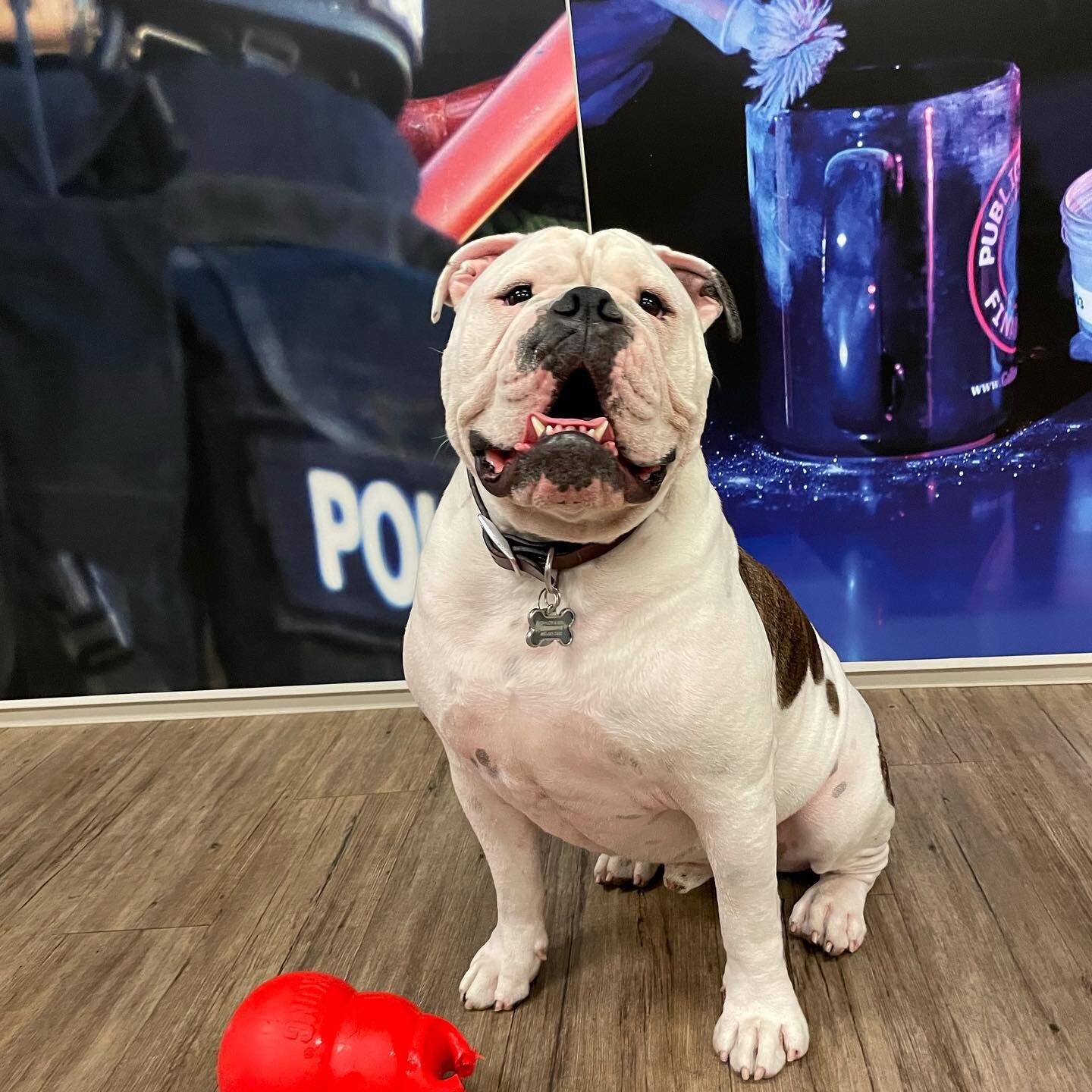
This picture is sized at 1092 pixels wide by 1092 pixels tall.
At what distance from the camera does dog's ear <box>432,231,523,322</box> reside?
1.42m

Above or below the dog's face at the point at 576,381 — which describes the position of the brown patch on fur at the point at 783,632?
below

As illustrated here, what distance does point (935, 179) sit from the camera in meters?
2.57

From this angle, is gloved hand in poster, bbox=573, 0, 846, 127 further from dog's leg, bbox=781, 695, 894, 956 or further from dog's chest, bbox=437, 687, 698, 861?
dog's chest, bbox=437, 687, 698, 861

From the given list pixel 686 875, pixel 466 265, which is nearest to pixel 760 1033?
pixel 686 875

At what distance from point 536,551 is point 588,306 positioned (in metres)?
0.36

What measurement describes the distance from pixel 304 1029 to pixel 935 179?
2.51 m

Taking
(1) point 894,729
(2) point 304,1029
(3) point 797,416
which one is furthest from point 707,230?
(2) point 304,1029

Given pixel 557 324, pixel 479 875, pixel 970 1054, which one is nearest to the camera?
pixel 557 324

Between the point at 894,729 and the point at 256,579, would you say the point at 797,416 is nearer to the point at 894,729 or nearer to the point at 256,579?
the point at 894,729

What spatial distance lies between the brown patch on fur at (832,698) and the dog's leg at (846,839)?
0.15 ft

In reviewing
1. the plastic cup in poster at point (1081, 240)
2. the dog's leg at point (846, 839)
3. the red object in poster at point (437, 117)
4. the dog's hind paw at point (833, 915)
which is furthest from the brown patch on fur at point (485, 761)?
the plastic cup in poster at point (1081, 240)

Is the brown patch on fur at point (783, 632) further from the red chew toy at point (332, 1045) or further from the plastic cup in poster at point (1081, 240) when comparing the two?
the plastic cup in poster at point (1081, 240)

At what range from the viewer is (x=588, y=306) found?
3.92 ft

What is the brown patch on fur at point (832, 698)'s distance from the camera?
1736 mm
